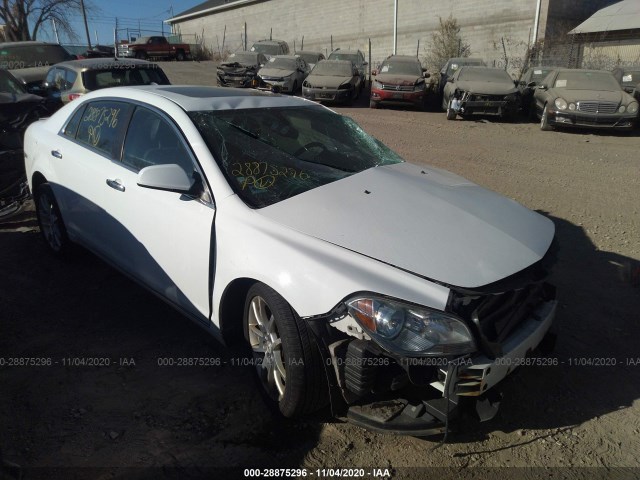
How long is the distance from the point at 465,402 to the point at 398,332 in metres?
0.49

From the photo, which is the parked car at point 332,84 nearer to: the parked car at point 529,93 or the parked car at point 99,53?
the parked car at point 529,93

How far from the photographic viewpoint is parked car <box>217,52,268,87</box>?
2033 centimetres

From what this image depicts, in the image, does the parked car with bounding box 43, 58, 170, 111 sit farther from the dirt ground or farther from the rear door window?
the rear door window

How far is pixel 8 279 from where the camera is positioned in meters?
4.39

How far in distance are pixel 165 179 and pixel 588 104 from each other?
37.1ft

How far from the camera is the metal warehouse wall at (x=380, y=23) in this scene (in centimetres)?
2381

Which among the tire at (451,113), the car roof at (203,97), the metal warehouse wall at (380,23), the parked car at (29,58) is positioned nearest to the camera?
the car roof at (203,97)

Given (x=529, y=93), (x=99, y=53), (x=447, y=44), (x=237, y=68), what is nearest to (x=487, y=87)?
(x=529, y=93)

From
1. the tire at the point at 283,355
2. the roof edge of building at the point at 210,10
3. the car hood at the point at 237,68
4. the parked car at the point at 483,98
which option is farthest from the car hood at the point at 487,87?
the roof edge of building at the point at 210,10

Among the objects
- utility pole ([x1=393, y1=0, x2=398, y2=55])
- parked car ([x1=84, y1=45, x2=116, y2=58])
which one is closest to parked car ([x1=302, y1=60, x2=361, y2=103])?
utility pole ([x1=393, y1=0, x2=398, y2=55])

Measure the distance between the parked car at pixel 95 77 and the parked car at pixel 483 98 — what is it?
24.4ft

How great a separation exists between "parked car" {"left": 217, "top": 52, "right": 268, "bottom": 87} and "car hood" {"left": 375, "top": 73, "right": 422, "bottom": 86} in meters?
5.76

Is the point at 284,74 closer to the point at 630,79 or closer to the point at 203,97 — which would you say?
the point at 630,79

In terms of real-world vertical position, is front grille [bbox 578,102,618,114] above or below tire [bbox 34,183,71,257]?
above
